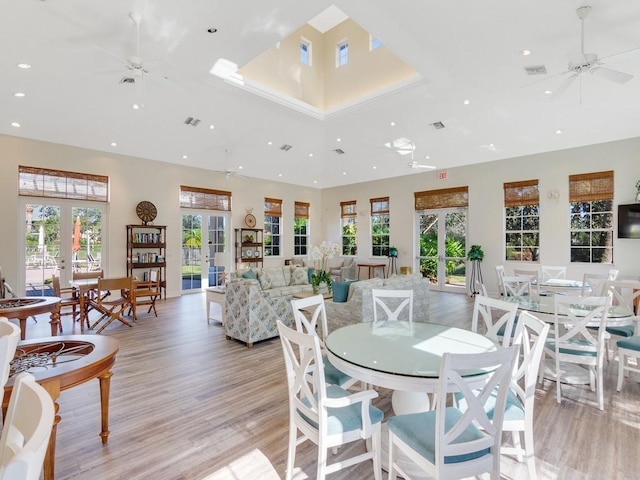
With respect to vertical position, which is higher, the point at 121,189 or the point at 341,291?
the point at 121,189

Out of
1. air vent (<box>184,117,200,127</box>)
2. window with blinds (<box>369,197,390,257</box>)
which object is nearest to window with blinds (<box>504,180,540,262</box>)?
window with blinds (<box>369,197,390,257</box>)

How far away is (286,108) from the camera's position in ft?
22.8

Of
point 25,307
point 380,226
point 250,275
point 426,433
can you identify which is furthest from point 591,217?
point 25,307

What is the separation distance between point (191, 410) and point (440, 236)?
27.3 ft

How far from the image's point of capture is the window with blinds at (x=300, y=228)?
468 inches

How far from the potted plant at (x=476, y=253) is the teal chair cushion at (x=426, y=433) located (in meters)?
7.43

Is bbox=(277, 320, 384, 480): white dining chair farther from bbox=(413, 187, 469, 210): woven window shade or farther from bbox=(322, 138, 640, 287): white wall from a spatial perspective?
bbox=(413, 187, 469, 210): woven window shade

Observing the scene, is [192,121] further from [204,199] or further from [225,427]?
[225,427]

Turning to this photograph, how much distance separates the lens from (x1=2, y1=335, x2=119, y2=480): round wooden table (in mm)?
1832

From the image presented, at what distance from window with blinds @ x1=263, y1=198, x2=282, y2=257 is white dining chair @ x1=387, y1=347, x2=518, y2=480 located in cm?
957

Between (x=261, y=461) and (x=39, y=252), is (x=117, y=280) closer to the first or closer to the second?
(x=39, y=252)

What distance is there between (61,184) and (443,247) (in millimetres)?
9459

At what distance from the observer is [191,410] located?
114 inches

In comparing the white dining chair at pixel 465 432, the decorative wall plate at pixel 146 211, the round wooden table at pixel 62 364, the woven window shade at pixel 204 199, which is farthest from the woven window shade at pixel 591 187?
the decorative wall plate at pixel 146 211
